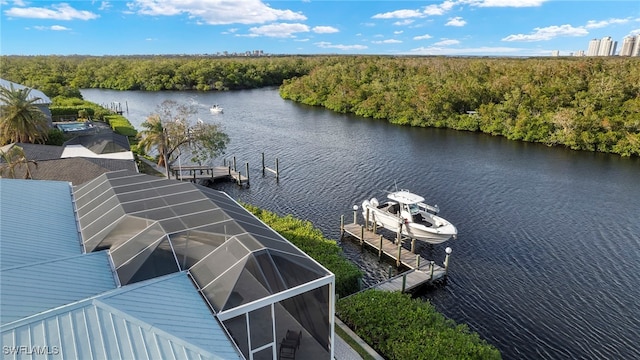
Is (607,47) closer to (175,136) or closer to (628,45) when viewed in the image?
(628,45)

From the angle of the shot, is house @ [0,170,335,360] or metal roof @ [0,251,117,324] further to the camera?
metal roof @ [0,251,117,324]

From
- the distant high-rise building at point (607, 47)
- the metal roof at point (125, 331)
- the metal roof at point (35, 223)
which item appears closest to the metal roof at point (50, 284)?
the metal roof at point (35, 223)

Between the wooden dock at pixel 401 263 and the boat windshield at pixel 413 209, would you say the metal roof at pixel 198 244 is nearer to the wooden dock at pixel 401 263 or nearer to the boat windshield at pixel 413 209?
the wooden dock at pixel 401 263

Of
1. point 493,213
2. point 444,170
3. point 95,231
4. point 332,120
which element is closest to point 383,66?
point 332,120

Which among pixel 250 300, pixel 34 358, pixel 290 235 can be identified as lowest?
pixel 290 235

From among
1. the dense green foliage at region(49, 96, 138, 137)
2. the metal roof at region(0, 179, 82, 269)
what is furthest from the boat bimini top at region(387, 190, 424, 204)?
the dense green foliage at region(49, 96, 138, 137)

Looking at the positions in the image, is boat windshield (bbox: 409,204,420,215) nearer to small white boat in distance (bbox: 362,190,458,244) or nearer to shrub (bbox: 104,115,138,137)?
small white boat in distance (bbox: 362,190,458,244)

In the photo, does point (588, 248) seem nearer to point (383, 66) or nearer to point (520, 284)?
point (520, 284)
